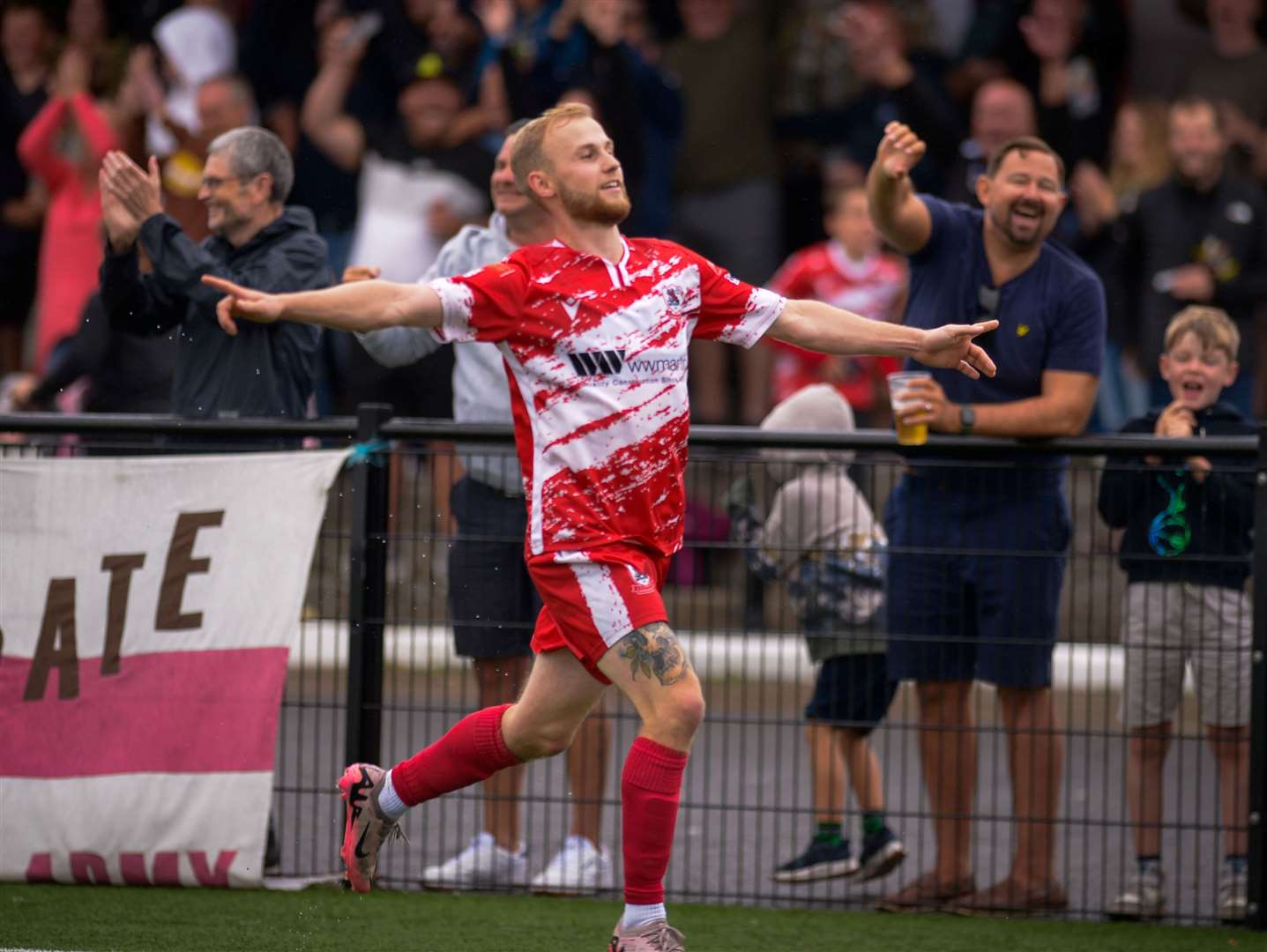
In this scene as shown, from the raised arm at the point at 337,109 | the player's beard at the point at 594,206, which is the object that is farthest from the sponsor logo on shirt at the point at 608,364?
the raised arm at the point at 337,109

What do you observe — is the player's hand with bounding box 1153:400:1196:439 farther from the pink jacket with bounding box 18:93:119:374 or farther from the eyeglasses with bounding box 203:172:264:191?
the pink jacket with bounding box 18:93:119:374

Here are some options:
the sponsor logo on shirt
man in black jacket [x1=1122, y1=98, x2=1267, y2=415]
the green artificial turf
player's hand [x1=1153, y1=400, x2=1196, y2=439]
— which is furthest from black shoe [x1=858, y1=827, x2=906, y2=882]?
man in black jacket [x1=1122, y1=98, x2=1267, y2=415]

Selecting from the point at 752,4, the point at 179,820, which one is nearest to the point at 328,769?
the point at 179,820

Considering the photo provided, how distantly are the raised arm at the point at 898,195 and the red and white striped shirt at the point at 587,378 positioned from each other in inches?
60.9

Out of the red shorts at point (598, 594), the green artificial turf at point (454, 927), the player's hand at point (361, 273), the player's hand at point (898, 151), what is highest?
the player's hand at point (898, 151)

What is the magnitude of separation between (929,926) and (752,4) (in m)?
7.39

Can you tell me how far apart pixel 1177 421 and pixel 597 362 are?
2.35m

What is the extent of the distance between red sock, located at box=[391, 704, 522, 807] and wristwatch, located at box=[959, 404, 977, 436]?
1.82 meters

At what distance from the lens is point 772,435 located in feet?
21.1

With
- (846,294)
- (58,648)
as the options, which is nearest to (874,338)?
(58,648)

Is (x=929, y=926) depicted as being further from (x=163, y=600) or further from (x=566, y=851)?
(x=163, y=600)

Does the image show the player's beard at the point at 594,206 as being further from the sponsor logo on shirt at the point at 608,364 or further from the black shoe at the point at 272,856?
the black shoe at the point at 272,856

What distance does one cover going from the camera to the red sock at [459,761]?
214 inches

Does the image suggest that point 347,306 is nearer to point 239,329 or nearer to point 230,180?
point 239,329
